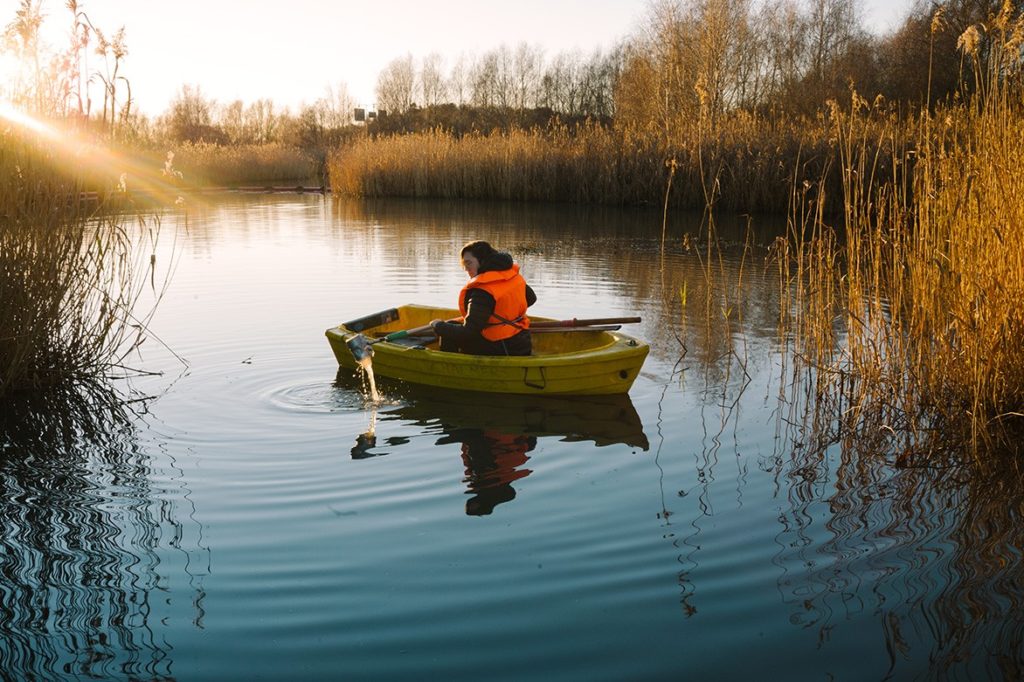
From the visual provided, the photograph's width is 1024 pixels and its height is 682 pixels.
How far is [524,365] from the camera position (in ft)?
22.1

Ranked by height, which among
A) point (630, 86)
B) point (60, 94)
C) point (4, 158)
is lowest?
point (4, 158)

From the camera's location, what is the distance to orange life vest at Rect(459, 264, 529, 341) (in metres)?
6.95

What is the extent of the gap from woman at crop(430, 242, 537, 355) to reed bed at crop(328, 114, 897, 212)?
1091cm

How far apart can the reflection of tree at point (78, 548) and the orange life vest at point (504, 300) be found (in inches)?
101

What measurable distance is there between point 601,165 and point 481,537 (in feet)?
59.5

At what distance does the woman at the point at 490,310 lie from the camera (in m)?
6.96

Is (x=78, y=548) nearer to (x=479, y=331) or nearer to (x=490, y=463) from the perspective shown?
(x=490, y=463)

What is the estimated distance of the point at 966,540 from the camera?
4324 mm

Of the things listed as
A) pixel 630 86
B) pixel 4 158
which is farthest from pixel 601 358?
pixel 630 86

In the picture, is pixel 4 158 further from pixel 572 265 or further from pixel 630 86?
pixel 630 86

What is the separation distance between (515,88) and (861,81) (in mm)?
25660

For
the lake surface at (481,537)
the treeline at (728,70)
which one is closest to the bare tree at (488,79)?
the treeline at (728,70)

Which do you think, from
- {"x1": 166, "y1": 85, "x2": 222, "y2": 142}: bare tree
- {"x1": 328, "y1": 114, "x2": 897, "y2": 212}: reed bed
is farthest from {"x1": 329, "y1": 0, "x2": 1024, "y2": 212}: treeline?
{"x1": 166, "y1": 85, "x2": 222, "y2": 142}: bare tree

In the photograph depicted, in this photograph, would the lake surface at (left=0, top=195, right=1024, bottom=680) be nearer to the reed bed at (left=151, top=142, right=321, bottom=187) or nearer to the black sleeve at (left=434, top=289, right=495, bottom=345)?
the black sleeve at (left=434, top=289, right=495, bottom=345)
